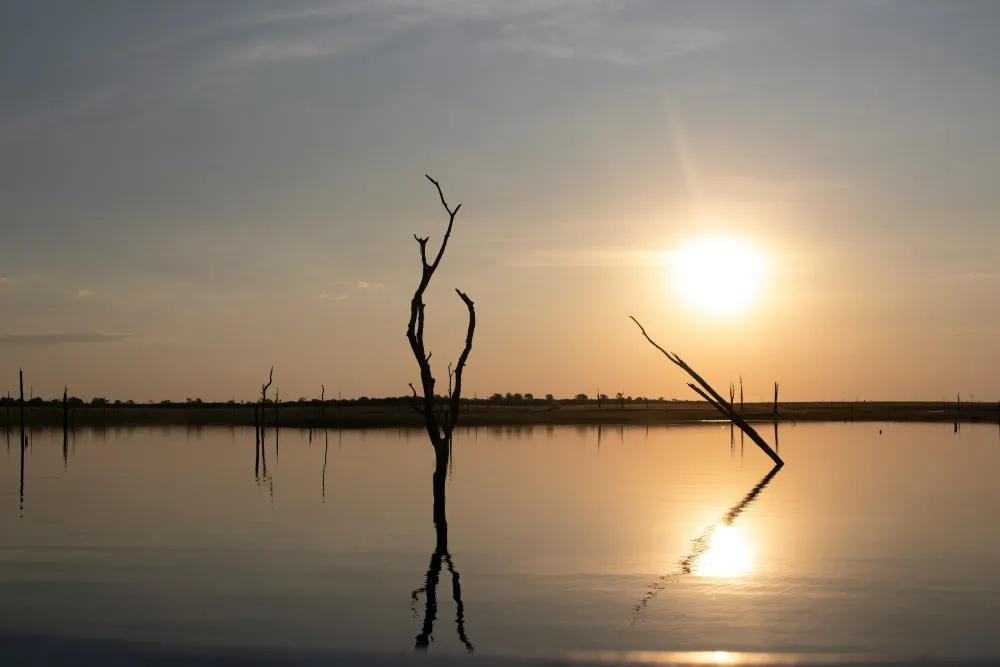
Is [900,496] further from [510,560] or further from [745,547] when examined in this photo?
[510,560]

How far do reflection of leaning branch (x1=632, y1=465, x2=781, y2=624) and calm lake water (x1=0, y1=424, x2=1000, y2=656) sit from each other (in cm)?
9

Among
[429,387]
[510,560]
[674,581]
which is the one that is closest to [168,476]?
[429,387]

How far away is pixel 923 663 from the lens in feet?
36.8

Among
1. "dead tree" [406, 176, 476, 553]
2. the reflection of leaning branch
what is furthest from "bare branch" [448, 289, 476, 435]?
the reflection of leaning branch

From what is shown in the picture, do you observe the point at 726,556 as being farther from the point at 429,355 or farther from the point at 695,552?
the point at 429,355

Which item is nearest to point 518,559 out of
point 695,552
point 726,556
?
point 695,552

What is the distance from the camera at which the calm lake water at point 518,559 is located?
12.8 metres

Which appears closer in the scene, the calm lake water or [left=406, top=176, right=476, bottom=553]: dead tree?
the calm lake water

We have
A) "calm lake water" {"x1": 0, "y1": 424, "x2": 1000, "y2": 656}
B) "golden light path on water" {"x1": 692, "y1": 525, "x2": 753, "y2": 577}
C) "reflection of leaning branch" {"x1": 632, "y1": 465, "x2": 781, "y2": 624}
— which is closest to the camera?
"calm lake water" {"x1": 0, "y1": 424, "x2": 1000, "y2": 656}

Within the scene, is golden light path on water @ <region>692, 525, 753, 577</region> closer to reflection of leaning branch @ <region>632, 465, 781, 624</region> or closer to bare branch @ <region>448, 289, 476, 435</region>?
reflection of leaning branch @ <region>632, 465, 781, 624</region>

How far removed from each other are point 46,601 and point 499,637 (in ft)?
23.7

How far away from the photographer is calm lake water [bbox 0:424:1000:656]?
Answer: 1278 centimetres

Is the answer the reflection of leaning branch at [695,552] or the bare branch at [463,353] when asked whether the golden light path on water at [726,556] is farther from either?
the bare branch at [463,353]

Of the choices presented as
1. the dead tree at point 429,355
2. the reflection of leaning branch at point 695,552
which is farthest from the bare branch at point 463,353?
the reflection of leaning branch at point 695,552
